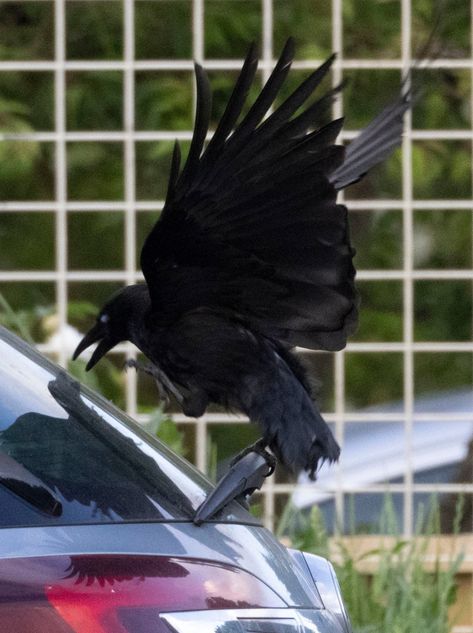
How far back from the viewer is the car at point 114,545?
178 centimetres

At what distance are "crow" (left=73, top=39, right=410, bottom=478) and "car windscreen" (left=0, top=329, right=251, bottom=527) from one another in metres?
0.44

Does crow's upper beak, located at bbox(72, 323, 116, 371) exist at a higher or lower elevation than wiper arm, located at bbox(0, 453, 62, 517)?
higher

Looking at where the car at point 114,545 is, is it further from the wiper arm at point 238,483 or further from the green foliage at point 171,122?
the green foliage at point 171,122

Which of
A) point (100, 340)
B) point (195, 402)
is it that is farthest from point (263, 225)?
point (100, 340)

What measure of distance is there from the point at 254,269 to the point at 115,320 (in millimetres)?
527

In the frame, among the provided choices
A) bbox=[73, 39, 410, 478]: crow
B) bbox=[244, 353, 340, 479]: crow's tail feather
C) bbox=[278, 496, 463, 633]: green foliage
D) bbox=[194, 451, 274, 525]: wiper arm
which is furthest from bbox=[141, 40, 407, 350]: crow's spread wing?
bbox=[278, 496, 463, 633]: green foliage

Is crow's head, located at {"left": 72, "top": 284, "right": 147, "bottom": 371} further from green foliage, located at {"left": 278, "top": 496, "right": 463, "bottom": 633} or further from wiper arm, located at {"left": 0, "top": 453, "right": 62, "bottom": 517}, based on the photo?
wiper arm, located at {"left": 0, "top": 453, "right": 62, "bottom": 517}

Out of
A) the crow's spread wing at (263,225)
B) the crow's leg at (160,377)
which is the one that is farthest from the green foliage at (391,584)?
the crow's spread wing at (263,225)

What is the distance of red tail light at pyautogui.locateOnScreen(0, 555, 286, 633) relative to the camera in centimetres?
175

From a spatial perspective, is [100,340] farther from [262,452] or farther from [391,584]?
[391,584]

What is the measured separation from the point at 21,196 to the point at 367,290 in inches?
59.5

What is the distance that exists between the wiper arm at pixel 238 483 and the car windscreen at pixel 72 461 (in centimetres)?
2

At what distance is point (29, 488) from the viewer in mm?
1899

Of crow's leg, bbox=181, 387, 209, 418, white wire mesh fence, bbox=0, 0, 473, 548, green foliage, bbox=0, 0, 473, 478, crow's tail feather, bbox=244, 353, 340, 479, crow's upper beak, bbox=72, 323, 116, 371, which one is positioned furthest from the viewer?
green foliage, bbox=0, 0, 473, 478
